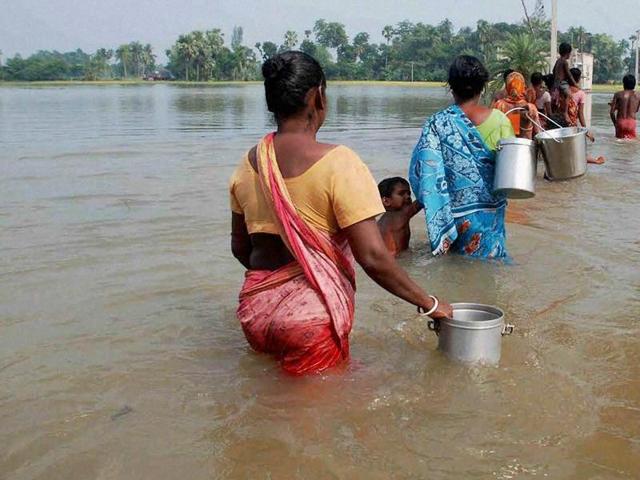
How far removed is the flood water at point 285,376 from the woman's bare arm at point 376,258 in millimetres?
509

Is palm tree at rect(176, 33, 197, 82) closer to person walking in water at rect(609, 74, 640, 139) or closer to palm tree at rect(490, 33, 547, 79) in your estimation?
palm tree at rect(490, 33, 547, 79)

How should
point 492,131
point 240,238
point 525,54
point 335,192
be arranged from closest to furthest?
point 335,192
point 240,238
point 492,131
point 525,54

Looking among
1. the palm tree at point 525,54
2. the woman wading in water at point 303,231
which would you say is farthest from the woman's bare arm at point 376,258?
the palm tree at point 525,54

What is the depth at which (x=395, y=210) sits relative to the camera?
5129 millimetres

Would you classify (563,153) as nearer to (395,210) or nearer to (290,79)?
(395,210)

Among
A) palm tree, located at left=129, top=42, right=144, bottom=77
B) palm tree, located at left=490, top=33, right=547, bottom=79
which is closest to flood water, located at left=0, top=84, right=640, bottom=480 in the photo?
palm tree, located at left=490, top=33, right=547, bottom=79

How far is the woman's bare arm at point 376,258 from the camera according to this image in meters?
2.52

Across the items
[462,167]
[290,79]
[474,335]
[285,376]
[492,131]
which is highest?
[290,79]

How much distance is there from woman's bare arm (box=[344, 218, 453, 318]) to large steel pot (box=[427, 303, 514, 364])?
0.38 metres

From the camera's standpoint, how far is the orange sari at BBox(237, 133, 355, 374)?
2.55 m

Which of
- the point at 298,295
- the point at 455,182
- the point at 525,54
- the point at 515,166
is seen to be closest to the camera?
the point at 298,295

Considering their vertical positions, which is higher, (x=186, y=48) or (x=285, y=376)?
(x=186, y=48)

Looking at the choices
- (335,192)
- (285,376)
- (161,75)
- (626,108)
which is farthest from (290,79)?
(161,75)

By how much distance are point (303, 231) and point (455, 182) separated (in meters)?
2.33
